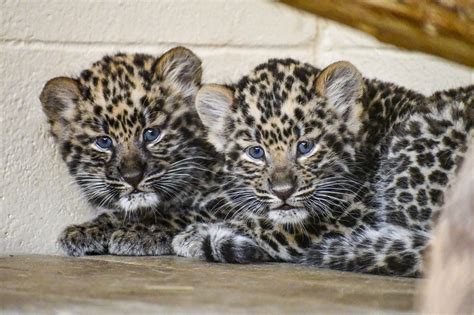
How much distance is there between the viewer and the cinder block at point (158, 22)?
24.8ft

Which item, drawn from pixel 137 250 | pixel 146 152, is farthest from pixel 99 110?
pixel 137 250

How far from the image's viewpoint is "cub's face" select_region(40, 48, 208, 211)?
7250 mm

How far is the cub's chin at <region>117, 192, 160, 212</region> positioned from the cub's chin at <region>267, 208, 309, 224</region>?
920 millimetres

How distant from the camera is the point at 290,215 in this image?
6.79m

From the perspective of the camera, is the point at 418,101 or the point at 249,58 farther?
the point at 249,58

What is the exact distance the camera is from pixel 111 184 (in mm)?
7238

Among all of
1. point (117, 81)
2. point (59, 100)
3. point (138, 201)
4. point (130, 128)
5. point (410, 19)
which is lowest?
Result: point (138, 201)

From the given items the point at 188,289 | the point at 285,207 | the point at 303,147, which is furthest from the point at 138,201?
the point at 188,289

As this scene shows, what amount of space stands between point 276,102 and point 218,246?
3.08 ft

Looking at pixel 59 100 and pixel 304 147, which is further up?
pixel 59 100

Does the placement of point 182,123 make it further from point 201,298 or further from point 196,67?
point 201,298

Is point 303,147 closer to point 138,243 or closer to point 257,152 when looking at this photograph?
point 257,152

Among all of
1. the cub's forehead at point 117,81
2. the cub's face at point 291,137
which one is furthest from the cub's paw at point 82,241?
the cub's face at point 291,137

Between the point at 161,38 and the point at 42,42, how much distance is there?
2.85 feet
